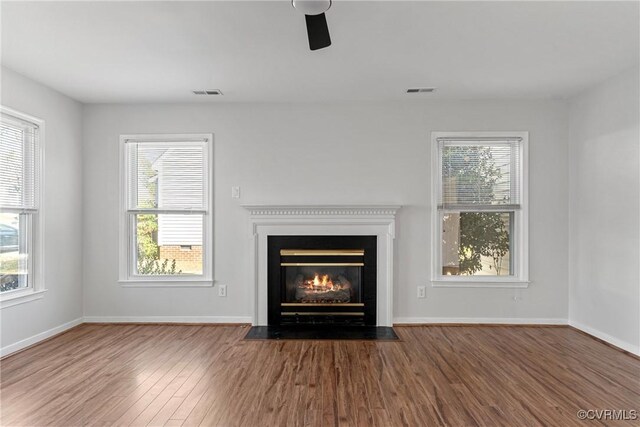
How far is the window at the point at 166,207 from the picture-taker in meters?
4.28

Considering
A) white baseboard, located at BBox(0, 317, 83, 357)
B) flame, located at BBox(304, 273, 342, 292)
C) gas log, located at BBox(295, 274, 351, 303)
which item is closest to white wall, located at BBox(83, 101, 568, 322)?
white baseboard, located at BBox(0, 317, 83, 357)

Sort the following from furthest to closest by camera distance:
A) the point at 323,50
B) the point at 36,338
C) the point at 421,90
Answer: the point at 421,90
the point at 36,338
the point at 323,50

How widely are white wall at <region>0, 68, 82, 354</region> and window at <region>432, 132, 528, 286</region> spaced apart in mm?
3991

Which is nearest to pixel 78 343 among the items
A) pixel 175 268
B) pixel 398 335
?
pixel 175 268

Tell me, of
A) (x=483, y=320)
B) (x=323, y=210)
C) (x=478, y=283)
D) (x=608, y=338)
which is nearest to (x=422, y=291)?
(x=478, y=283)

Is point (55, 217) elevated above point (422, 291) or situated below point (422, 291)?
above

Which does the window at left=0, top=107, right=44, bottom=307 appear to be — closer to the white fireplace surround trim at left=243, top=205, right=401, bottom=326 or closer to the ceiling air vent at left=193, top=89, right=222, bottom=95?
the ceiling air vent at left=193, top=89, right=222, bottom=95

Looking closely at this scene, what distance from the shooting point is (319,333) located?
3891 millimetres

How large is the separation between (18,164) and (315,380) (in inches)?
130

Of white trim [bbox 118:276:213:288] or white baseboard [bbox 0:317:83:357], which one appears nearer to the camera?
white baseboard [bbox 0:317:83:357]

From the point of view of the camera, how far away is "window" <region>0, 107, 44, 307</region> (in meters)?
3.36

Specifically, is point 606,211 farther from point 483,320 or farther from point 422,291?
point 422,291

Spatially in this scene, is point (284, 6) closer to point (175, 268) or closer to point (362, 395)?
point (362, 395)

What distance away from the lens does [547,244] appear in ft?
13.8
